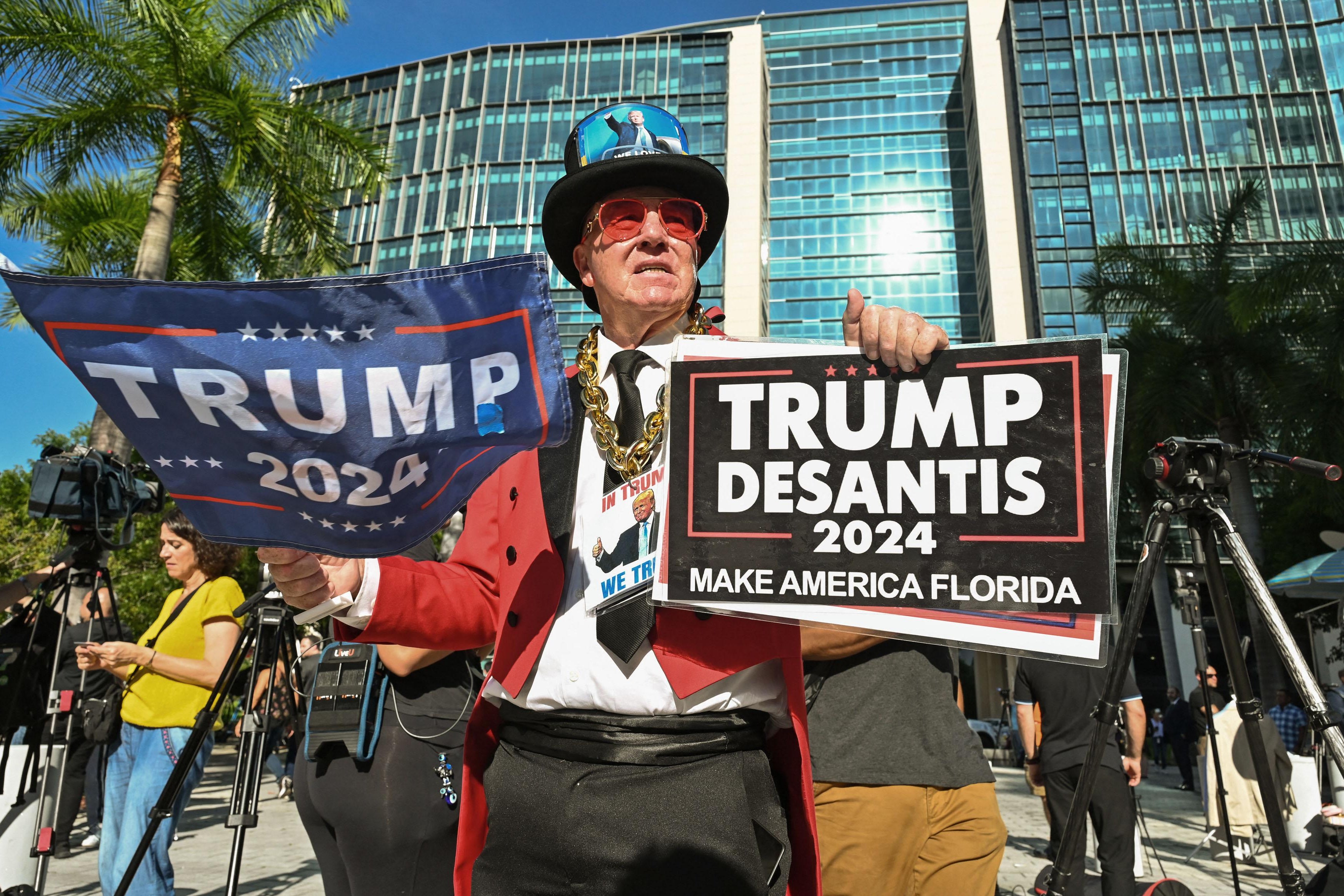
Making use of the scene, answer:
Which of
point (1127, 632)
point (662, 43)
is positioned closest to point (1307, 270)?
point (1127, 632)

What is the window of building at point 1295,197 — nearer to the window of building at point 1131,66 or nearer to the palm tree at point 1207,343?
the window of building at point 1131,66

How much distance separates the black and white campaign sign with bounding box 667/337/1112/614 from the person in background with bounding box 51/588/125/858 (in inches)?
178

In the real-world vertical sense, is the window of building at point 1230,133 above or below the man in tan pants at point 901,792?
above

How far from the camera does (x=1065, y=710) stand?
15.4 feet

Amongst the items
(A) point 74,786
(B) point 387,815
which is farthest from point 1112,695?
(A) point 74,786

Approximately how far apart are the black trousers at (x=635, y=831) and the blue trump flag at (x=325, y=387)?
0.54 m

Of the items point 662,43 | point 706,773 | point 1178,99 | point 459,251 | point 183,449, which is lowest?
point 706,773

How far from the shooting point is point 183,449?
5.02ft

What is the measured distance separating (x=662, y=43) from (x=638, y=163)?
6764 centimetres

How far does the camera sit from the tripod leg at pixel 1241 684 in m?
2.64

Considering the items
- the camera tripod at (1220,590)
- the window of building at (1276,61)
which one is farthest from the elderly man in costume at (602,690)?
the window of building at (1276,61)

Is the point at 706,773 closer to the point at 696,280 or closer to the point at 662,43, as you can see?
the point at 696,280

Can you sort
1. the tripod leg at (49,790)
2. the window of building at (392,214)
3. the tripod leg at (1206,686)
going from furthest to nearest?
1. the window of building at (392,214)
2. the tripod leg at (49,790)
3. the tripod leg at (1206,686)

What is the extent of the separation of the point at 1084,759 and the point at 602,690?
381 cm
